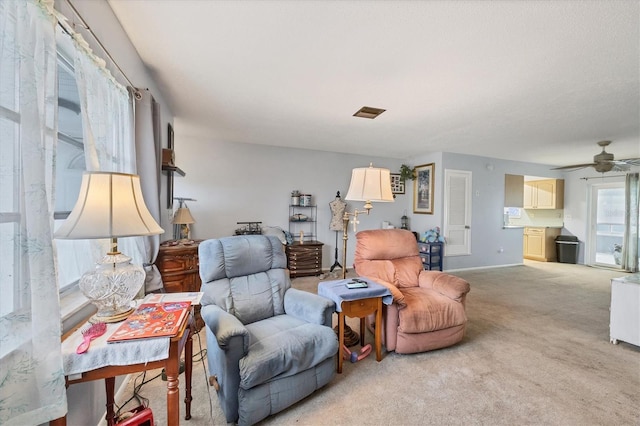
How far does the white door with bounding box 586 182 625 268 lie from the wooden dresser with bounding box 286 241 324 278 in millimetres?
6710

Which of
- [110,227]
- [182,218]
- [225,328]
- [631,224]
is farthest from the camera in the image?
[631,224]

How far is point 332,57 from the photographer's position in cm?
207

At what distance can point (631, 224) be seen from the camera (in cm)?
568

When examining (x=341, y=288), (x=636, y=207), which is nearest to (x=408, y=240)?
(x=341, y=288)

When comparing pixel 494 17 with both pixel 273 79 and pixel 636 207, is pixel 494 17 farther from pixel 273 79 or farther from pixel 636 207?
pixel 636 207

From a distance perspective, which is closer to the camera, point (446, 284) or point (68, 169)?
point (68, 169)

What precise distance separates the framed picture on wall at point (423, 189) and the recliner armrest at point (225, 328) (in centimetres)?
497

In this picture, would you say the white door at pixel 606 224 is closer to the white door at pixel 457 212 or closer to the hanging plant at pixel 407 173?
the white door at pixel 457 212

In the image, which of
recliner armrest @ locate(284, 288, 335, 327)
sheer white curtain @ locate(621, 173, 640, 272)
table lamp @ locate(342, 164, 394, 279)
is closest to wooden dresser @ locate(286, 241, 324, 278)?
recliner armrest @ locate(284, 288, 335, 327)

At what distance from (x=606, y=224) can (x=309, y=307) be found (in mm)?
8052

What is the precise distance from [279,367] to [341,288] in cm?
84

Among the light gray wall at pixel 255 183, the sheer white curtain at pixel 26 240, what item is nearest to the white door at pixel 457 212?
the light gray wall at pixel 255 183

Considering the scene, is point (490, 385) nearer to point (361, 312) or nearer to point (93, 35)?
point (361, 312)

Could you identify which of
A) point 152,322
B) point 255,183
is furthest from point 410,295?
point 255,183
